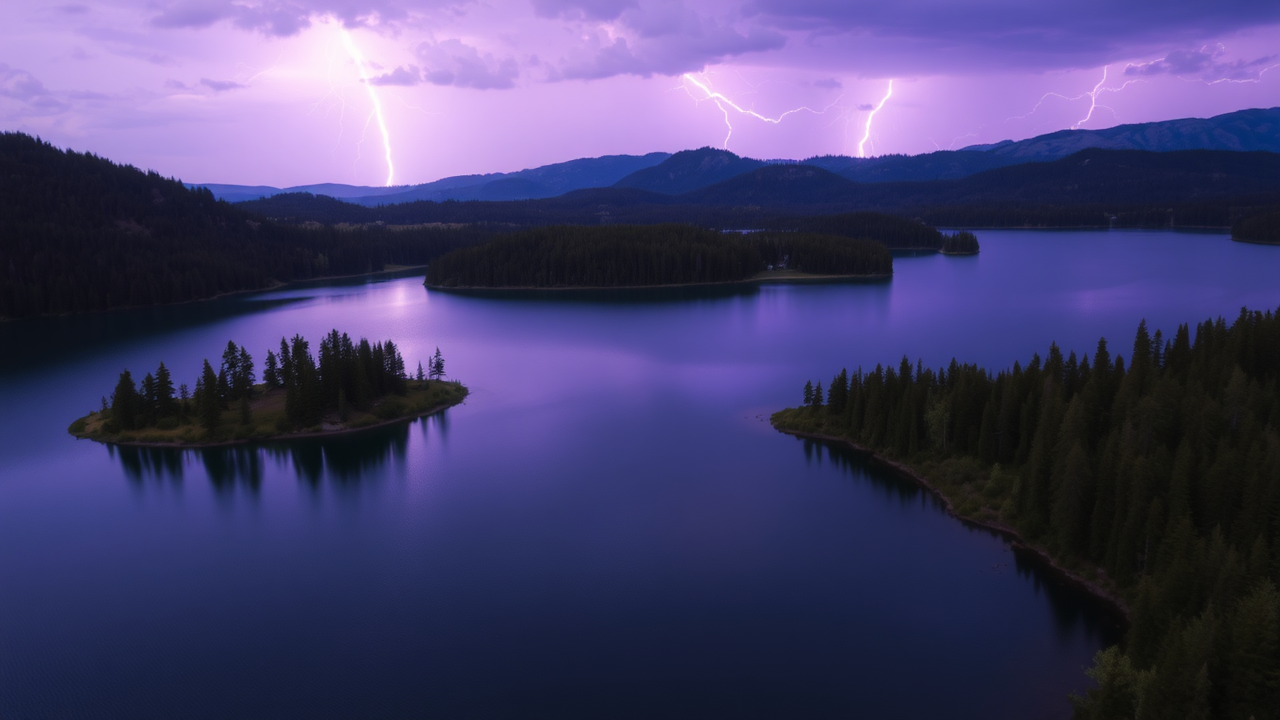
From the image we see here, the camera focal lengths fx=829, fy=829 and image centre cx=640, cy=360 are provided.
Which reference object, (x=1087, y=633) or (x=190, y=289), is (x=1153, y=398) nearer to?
(x=1087, y=633)

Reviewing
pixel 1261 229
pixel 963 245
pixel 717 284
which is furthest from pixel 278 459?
pixel 1261 229

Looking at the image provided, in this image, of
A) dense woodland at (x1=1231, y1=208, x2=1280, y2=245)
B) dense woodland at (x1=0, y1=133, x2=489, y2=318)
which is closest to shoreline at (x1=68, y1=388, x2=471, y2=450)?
dense woodland at (x1=0, y1=133, x2=489, y2=318)

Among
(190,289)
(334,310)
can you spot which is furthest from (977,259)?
(190,289)

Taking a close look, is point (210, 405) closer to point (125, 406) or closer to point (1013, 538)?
point (125, 406)

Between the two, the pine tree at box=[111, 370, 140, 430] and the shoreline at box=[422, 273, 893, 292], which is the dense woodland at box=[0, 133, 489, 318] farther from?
the pine tree at box=[111, 370, 140, 430]

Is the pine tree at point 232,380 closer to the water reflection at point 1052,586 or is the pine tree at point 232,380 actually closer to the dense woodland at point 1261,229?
the water reflection at point 1052,586

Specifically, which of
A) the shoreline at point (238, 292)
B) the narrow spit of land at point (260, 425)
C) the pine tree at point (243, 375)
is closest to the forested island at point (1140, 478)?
the narrow spit of land at point (260, 425)
